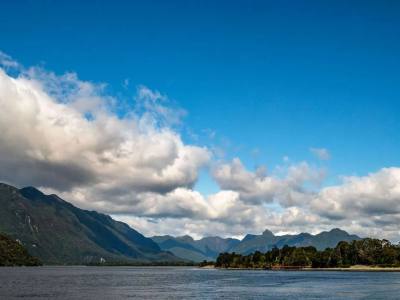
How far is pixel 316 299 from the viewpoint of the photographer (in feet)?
425

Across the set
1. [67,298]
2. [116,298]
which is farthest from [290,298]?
[67,298]

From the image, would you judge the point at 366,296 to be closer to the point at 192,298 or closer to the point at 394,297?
the point at 394,297

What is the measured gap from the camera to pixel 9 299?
12788cm

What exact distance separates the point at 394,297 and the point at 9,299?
101 m

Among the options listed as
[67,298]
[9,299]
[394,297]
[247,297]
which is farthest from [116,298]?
[394,297]

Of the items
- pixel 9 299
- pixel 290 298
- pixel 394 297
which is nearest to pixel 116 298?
pixel 9 299

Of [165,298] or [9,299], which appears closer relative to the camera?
[9,299]

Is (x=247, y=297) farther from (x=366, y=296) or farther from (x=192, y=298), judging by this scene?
(x=366, y=296)

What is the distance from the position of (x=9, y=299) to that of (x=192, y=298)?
4808cm

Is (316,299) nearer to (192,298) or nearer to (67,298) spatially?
(192,298)

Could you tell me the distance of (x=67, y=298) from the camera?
435ft

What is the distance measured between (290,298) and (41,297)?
224ft

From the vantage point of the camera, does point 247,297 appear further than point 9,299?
Yes

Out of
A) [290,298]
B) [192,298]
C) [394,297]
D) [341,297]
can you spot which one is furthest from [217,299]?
[394,297]
